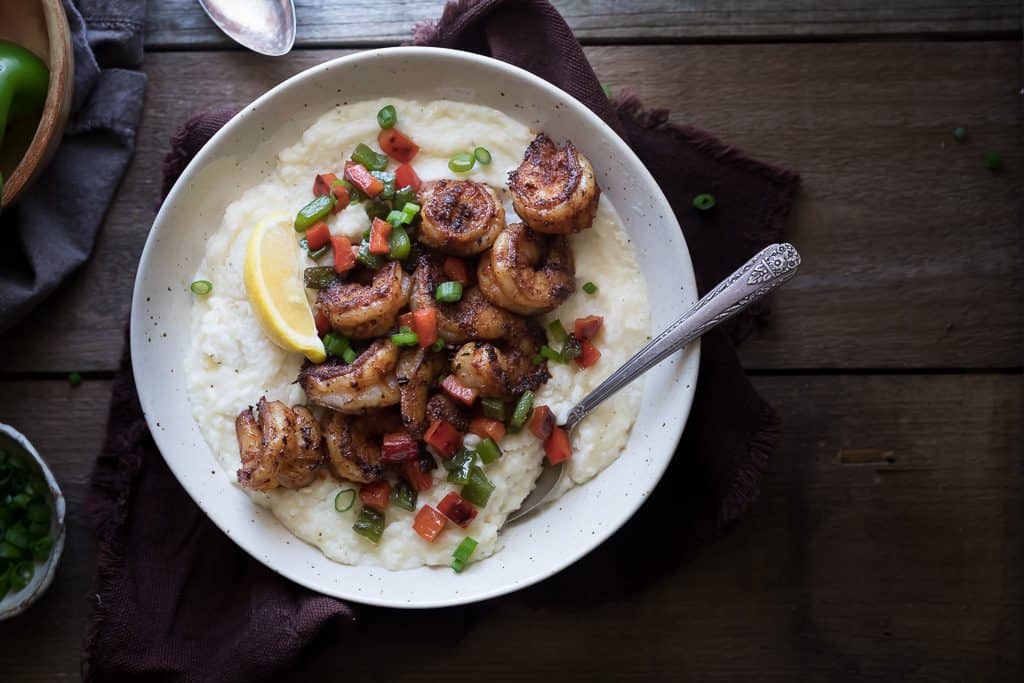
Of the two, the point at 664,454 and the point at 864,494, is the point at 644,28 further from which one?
the point at 864,494

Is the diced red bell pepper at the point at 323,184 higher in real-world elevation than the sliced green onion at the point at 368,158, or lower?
lower

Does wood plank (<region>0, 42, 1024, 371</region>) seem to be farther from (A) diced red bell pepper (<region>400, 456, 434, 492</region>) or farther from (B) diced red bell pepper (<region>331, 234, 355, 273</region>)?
(A) diced red bell pepper (<region>400, 456, 434, 492</region>)

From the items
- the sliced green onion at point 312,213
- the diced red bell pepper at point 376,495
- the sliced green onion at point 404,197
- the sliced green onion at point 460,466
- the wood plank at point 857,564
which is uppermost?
the sliced green onion at point 404,197

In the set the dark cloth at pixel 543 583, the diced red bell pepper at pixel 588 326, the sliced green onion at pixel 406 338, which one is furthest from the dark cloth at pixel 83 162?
the diced red bell pepper at pixel 588 326

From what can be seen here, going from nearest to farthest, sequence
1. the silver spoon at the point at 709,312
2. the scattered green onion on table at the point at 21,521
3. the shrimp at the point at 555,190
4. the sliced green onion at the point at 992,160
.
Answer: the silver spoon at the point at 709,312
the shrimp at the point at 555,190
the scattered green onion on table at the point at 21,521
the sliced green onion at the point at 992,160

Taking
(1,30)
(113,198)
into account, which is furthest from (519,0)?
(1,30)

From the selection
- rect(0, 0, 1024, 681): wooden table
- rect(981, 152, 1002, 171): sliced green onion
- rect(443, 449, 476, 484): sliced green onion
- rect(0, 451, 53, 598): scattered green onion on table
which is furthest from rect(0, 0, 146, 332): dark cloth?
rect(981, 152, 1002, 171): sliced green onion

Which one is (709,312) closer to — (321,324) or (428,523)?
(428,523)

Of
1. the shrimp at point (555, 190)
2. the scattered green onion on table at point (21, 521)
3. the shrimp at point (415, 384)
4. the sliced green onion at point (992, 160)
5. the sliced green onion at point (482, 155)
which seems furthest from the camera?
the sliced green onion at point (992, 160)

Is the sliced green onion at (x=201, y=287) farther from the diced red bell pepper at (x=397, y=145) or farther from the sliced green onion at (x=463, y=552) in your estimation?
the sliced green onion at (x=463, y=552)
